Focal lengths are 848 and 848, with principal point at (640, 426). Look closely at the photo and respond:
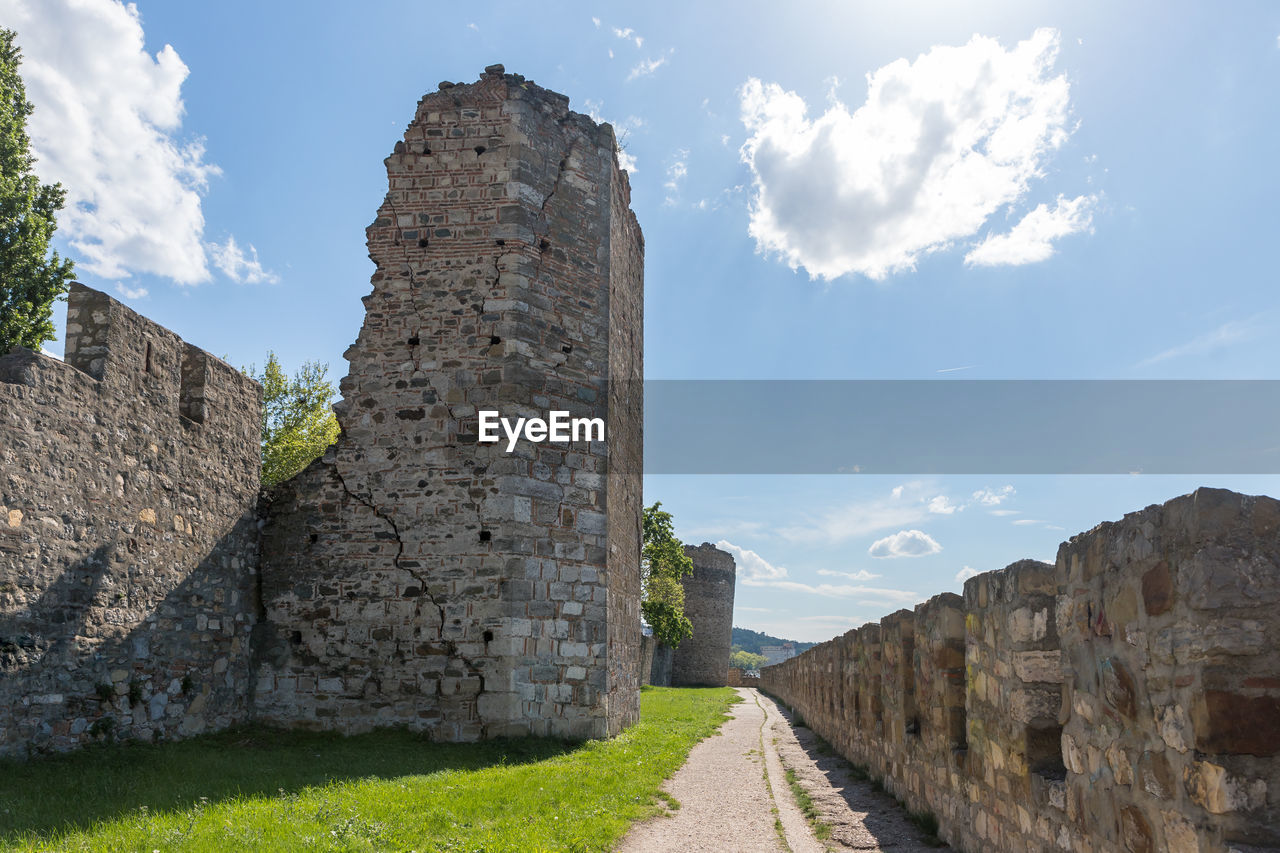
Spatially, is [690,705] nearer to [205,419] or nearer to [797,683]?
[797,683]

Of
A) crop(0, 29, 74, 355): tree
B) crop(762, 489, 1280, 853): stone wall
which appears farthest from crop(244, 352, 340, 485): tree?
crop(762, 489, 1280, 853): stone wall

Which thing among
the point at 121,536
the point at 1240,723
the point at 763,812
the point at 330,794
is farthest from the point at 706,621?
the point at 1240,723

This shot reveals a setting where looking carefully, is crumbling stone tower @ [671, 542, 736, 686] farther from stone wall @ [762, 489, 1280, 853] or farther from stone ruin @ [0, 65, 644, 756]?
stone wall @ [762, 489, 1280, 853]

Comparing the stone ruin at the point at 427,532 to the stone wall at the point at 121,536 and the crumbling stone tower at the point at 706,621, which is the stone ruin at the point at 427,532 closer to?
the stone wall at the point at 121,536

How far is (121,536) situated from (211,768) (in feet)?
8.28

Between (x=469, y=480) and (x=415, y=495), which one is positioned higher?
(x=469, y=480)

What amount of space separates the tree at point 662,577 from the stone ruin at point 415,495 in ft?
59.7

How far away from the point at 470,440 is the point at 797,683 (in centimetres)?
1168

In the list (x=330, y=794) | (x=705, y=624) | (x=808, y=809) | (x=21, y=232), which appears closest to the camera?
(x=330, y=794)

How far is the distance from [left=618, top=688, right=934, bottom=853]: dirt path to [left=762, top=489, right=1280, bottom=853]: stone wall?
2.44 ft

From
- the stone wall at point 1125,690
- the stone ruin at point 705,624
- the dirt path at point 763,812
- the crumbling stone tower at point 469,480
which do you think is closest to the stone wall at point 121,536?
the crumbling stone tower at point 469,480

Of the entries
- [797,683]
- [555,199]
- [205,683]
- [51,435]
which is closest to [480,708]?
[205,683]

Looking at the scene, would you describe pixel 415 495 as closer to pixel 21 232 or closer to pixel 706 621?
pixel 21 232

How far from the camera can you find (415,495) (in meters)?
10.7
